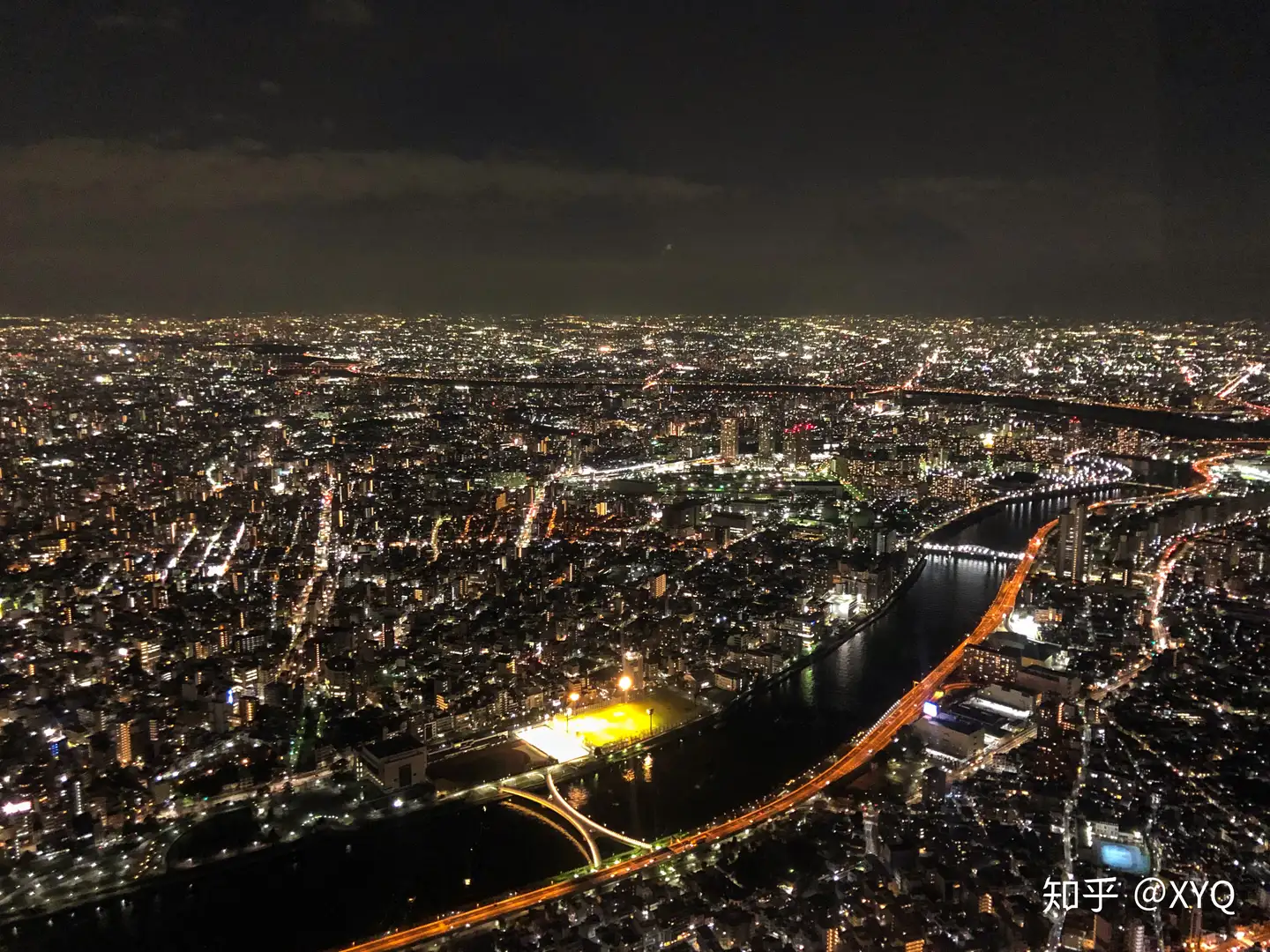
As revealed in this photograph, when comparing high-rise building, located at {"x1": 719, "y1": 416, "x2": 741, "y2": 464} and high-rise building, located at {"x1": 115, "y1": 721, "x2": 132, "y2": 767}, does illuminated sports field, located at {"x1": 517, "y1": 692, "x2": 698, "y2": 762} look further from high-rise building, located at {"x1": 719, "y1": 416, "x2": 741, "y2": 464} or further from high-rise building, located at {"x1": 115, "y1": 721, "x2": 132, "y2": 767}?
high-rise building, located at {"x1": 719, "y1": 416, "x2": 741, "y2": 464}

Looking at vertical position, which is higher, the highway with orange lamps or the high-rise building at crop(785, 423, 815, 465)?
the high-rise building at crop(785, 423, 815, 465)

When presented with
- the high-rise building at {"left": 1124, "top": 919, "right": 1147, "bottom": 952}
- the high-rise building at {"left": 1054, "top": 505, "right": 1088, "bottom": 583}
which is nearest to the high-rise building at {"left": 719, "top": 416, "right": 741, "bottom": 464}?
the high-rise building at {"left": 1054, "top": 505, "right": 1088, "bottom": 583}

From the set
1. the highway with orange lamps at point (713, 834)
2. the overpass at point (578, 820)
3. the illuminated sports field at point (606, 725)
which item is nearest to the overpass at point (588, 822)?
the overpass at point (578, 820)

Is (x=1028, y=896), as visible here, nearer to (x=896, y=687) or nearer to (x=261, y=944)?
(x=896, y=687)

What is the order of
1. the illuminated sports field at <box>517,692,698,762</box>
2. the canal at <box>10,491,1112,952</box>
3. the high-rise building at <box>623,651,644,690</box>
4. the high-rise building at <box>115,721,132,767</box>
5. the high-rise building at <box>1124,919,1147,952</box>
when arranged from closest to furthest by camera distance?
the high-rise building at <box>1124,919,1147,952</box>
the canal at <box>10,491,1112,952</box>
the high-rise building at <box>115,721,132,767</box>
the illuminated sports field at <box>517,692,698,762</box>
the high-rise building at <box>623,651,644,690</box>

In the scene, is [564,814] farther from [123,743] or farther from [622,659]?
[123,743]

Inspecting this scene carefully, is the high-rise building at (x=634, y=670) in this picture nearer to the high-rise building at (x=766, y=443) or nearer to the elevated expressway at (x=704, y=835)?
the elevated expressway at (x=704, y=835)
